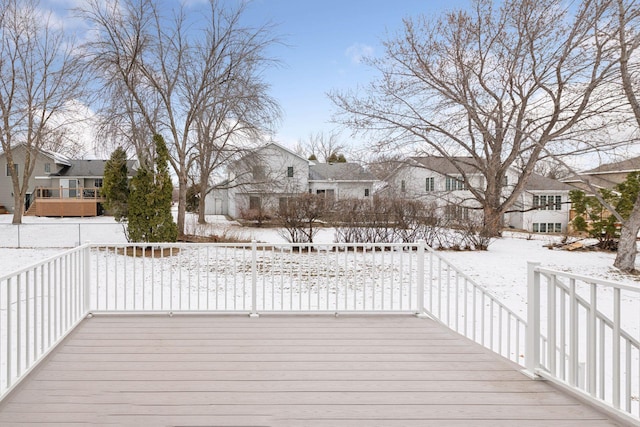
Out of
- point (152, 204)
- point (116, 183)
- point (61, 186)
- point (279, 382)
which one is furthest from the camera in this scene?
point (61, 186)

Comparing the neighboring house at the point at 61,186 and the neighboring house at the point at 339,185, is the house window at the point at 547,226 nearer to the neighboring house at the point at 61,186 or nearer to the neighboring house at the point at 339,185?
the neighboring house at the point at 339,185

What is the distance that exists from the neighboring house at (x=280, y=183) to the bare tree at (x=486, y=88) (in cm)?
597

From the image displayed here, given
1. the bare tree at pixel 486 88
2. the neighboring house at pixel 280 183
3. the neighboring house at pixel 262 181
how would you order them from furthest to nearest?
the neighboring house at pixel 280 183 → the neighboring house at pixel 262 181 → the bare tree at pixel 486 88

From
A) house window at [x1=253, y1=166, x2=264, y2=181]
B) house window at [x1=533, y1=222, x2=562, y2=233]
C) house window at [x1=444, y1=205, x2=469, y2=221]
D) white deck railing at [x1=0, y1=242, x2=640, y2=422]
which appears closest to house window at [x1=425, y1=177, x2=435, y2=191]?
house window at [x1=533, y1=222, x2=562, y2=233]

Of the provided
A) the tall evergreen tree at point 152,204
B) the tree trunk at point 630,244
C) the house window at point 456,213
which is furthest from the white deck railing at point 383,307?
the house window at point 456,213

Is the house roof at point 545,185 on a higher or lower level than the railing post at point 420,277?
higher

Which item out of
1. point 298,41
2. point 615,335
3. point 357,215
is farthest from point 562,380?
point 298,41

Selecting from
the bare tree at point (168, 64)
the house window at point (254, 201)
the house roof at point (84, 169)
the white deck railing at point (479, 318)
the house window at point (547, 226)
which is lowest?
the white deck railing at point (479, 318)

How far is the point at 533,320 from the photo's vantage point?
2760 mm

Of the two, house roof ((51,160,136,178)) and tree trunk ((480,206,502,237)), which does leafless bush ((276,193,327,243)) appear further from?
house roof ((51,160,136,178))

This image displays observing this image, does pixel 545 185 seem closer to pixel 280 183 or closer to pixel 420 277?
pixel 280 183

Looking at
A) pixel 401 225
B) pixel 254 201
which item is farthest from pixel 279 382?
pixel 254 201

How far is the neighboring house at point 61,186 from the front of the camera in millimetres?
23156

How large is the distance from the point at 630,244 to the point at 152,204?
1166 centimetres
